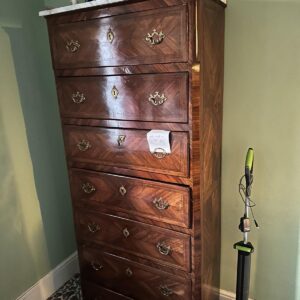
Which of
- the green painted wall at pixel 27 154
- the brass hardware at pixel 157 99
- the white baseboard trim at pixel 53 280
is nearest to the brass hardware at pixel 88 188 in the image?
the green painted wall at pixel 27 154

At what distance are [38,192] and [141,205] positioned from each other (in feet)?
2.77

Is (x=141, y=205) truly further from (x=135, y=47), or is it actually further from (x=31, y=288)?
(x=31, y=288)

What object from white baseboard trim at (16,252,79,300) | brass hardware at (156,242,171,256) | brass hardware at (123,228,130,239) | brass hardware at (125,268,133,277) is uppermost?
brass hardware at (123,228,130,239)

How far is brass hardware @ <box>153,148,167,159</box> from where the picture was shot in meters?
1.26

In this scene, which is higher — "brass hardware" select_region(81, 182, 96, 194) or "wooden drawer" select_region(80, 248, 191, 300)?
"brass hardware" select_region(81, 182, 96, 194)

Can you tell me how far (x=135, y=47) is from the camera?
3.96ft

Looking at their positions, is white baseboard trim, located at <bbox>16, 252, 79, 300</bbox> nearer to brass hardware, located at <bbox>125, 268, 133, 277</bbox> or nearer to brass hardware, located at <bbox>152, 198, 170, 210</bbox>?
brass hardware, located at <bbox>125, 268, 133, 277</bbox>

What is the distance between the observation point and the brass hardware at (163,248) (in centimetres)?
139

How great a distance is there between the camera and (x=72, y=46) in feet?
4.49

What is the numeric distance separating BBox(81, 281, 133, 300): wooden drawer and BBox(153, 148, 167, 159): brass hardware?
34.8 inches

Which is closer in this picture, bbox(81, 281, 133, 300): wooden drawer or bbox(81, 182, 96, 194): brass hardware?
bbox(81, 182, 96, 194): brass hardware

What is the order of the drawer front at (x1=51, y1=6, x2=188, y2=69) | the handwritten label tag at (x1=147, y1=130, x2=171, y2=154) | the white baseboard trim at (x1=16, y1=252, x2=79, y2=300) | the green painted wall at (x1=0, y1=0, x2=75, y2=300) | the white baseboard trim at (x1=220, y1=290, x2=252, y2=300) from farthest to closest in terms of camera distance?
the white baseboard trim at (x1=16, y1=252, x2=79, y2=300)
the white baseboard trim at (x1=220, y1=290, x2=252, y2=300)
the green painted wall at (x1=0, y1=0, x2=75, y2=300)
the handwritten label tag at (x1=147, y1=130, x2=171, y2=154)
the drawer front at (x1=51, y1=6, x2=188, y2=69)

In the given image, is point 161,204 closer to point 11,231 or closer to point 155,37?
point 155,37

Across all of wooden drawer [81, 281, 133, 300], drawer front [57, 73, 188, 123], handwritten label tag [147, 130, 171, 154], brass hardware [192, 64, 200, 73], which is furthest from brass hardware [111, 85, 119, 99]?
wooden drawer [81, 281, 133, 300]
